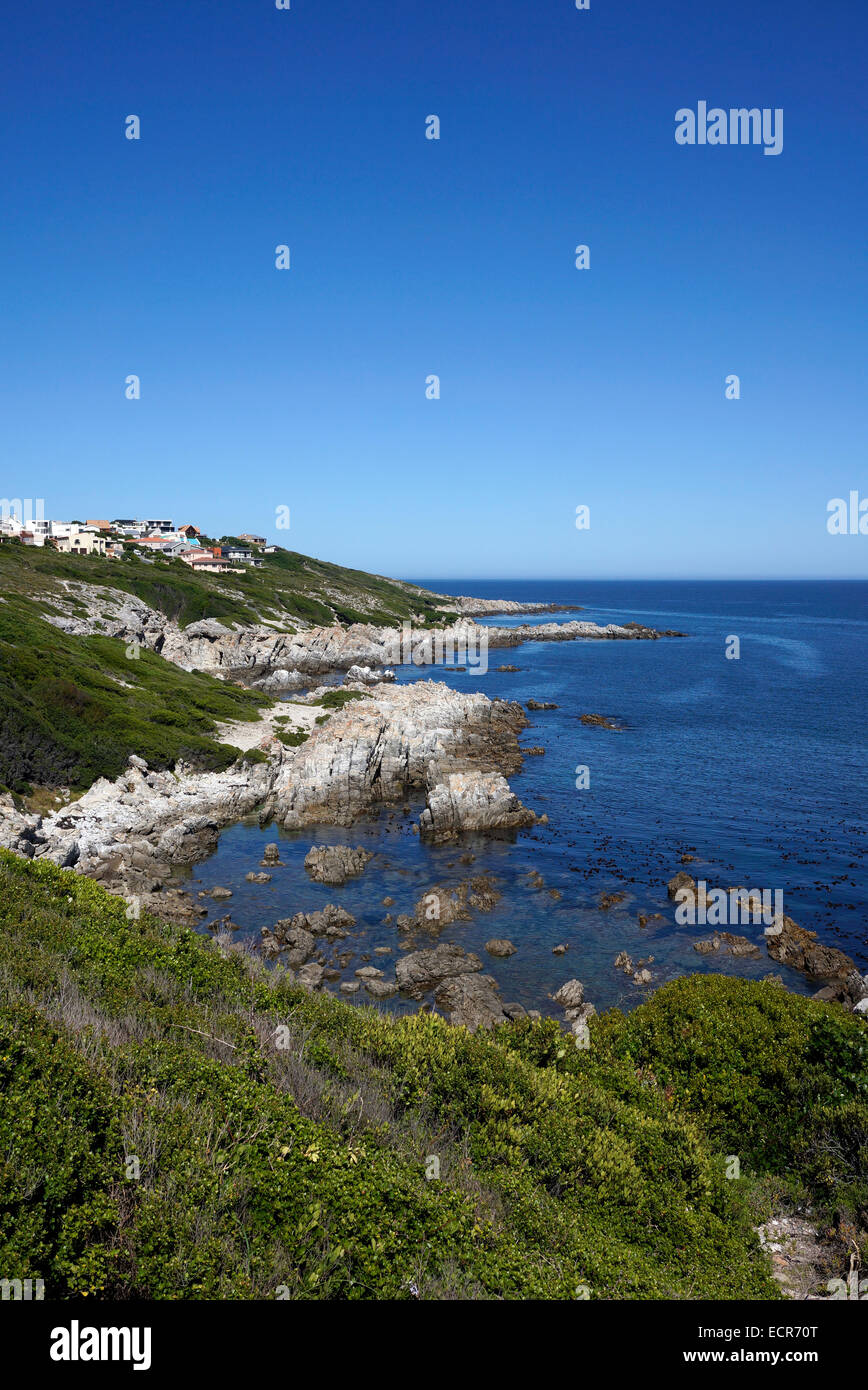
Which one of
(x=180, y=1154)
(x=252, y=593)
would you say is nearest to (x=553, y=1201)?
(x=180, y=1154)

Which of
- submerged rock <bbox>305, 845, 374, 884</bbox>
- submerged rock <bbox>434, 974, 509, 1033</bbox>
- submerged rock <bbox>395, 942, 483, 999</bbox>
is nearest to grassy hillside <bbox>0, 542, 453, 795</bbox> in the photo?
submerged rock <bbox>305, 845, 374, 884</bbox>

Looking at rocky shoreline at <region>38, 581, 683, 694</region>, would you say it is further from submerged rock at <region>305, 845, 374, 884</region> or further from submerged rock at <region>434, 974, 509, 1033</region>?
submerged rock at <region>434, 974, 509, 1033</region>

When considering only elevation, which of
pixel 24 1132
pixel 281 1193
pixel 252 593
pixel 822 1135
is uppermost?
pixel 252 593

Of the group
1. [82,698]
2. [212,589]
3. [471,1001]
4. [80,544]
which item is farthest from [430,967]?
[80,544]

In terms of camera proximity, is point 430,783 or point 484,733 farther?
point 484,733

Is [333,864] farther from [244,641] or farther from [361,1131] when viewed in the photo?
[244,641]

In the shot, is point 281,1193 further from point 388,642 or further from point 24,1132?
point 388,642
